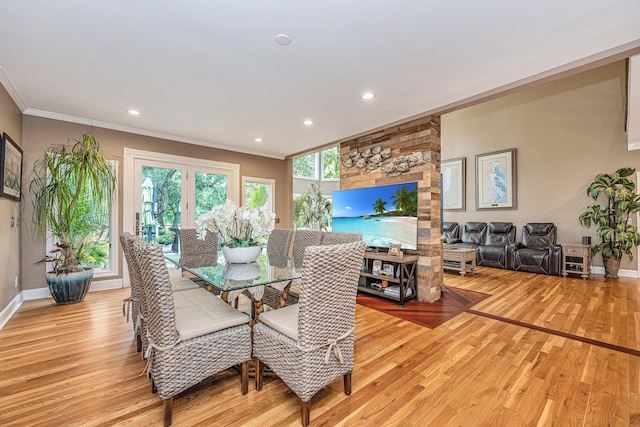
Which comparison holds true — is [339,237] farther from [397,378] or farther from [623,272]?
[623,272]

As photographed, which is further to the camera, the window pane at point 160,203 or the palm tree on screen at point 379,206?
the window pane at point 160,203

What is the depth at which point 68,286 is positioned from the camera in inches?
130

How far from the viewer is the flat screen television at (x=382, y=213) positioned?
141 inches

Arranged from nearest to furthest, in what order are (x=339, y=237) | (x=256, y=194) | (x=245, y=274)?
(x=245, y=274) < (x=339, y=237) < (x=256, y=194)

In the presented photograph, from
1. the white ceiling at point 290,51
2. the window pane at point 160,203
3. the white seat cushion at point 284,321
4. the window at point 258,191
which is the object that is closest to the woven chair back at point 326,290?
the white seat cushion at point 284,321

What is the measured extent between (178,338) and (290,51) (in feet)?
7.26

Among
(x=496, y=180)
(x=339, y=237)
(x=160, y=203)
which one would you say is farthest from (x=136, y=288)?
(x=496, y=180)


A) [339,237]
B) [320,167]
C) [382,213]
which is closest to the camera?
[339,237]

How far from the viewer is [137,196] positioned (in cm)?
430

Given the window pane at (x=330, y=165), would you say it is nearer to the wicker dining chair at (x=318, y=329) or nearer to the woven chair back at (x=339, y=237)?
the woven chair back at (x=339, y=237)

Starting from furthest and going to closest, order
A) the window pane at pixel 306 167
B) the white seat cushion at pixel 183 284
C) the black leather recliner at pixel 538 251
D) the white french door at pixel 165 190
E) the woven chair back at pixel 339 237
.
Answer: the window pane at pixel 306 167, the black leather recliner at pixel 538 251, the white french door at pixel 165 190, the white seat cushion at pixel 183 284, the woven chair back at pixel 339 237

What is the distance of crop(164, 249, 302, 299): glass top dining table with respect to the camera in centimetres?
172

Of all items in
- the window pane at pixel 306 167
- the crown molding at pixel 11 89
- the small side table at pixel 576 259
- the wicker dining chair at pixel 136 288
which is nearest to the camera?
the wicker dining chair at pixel 136 288

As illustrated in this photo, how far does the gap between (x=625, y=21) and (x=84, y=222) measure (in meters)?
5.65
